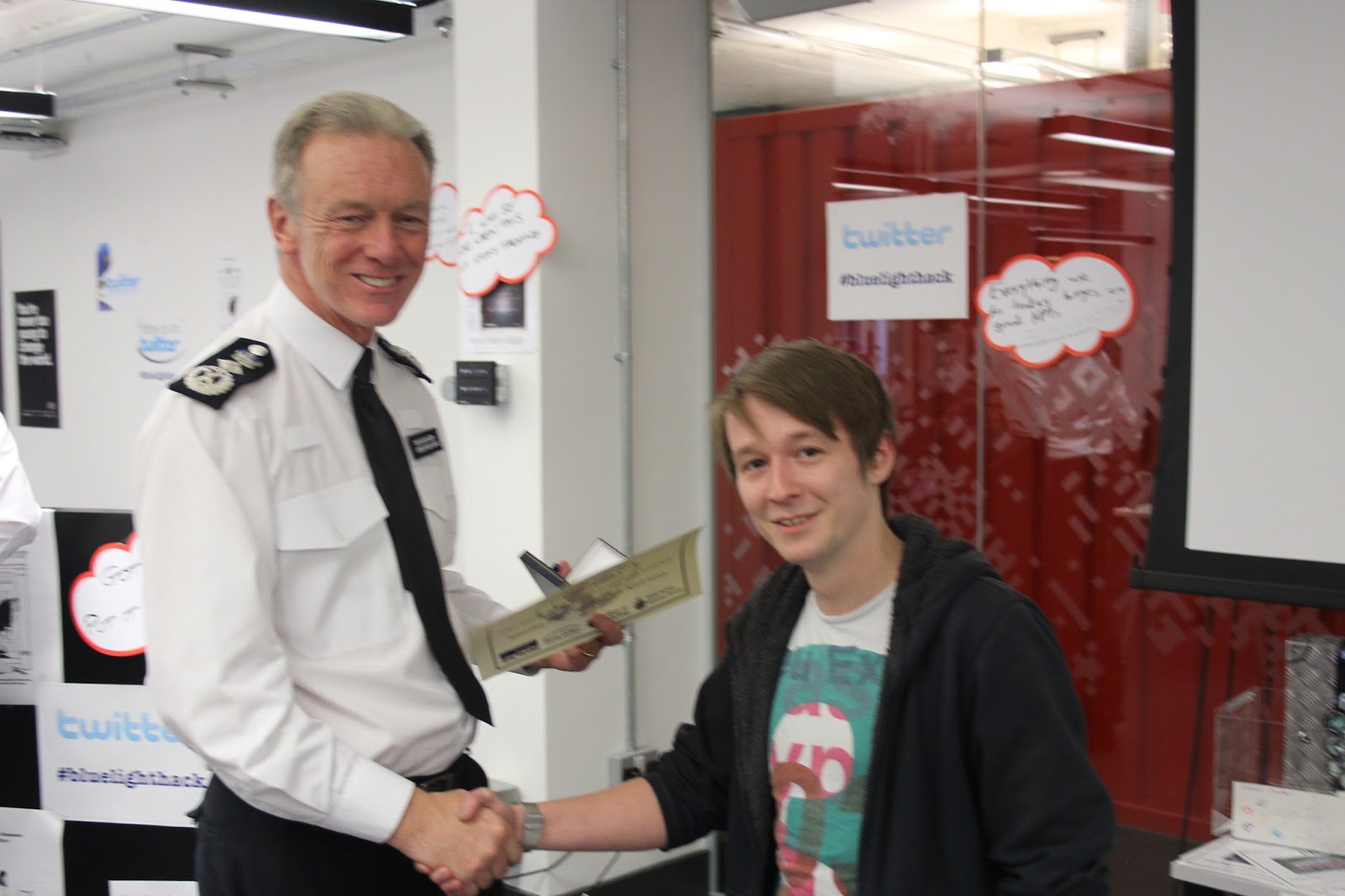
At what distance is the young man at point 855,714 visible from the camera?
53.9 inches

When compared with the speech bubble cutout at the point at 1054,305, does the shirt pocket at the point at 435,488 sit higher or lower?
lower

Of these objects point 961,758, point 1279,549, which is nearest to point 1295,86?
point 1279,549

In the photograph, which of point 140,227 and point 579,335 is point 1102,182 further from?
point 140,227

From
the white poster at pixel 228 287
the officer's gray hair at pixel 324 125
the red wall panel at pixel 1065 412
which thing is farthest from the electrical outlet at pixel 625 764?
the white poster at pixel 228 287

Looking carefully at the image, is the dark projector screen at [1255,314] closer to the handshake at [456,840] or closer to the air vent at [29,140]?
the handshake at [456,840]

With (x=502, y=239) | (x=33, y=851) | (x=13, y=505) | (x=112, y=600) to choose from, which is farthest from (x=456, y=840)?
(x=13, y=505)

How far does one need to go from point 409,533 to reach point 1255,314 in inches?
68.3

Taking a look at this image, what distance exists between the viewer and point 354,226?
1629mm

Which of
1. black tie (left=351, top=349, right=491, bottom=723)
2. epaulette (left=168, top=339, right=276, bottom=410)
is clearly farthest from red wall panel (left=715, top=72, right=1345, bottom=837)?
epaulette (left=168, top=339, right=276, bottom=410)

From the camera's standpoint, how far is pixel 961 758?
1406mm

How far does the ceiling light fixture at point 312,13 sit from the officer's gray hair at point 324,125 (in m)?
1.90

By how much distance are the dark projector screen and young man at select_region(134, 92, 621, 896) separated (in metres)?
1.42

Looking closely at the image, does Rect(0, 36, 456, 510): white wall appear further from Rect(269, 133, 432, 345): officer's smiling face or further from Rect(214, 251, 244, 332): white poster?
Rect(269, 133, 432, 345): officer's smiling face

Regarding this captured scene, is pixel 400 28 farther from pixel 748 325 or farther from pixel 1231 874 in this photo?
pixel 1231 874
